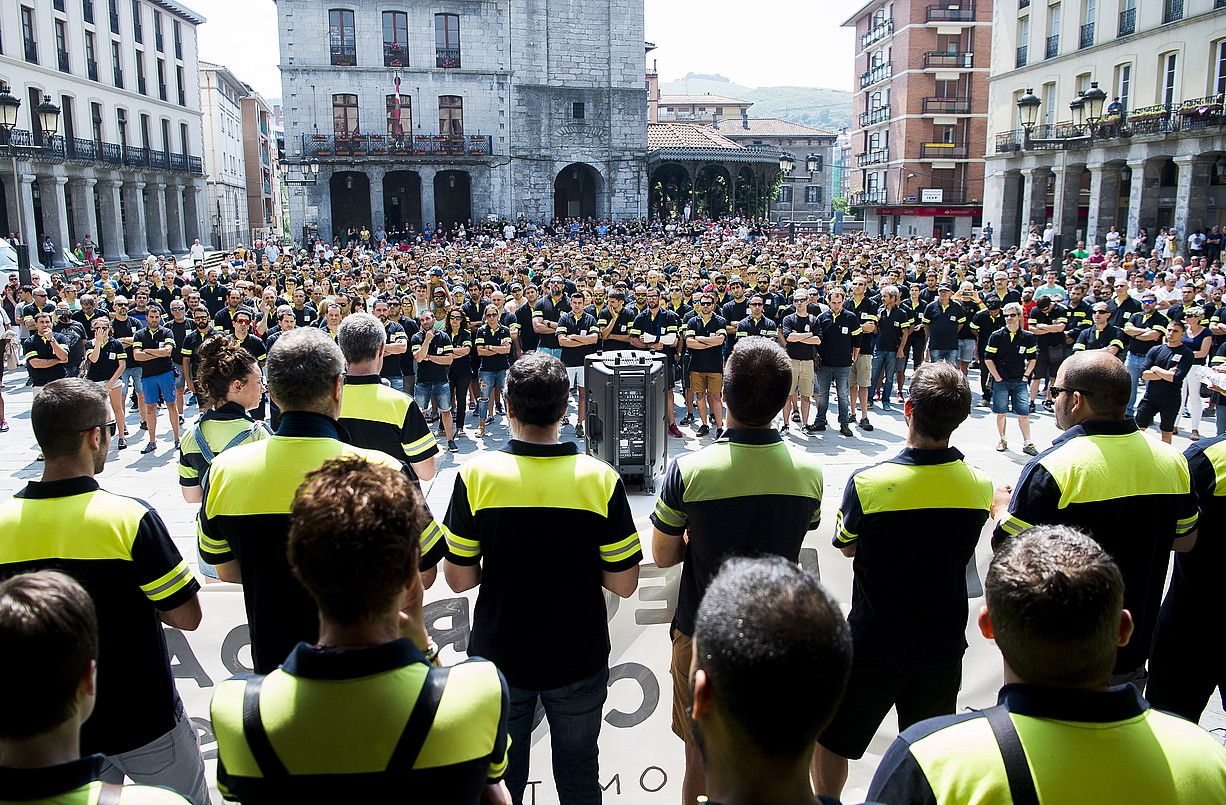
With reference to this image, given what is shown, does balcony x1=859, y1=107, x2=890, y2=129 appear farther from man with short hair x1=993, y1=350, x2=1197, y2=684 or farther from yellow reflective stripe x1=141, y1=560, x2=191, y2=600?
yellow reflective stripe x1=141, y1=560, x2=191, y2=600

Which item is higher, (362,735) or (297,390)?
(297,390)

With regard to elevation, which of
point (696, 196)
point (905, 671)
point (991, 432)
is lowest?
point (991, 432)

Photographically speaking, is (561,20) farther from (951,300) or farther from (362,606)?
(362,606)

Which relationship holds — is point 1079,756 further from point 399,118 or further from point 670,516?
point 399,118

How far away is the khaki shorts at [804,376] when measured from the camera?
1255cm

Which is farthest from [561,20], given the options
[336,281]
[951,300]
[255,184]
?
[255,184]

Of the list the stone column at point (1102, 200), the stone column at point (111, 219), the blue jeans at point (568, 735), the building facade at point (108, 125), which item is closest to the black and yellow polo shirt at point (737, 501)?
the blue jeans at point (568, 735)


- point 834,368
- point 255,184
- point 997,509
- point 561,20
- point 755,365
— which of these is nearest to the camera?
point 755,365

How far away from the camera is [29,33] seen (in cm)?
4009

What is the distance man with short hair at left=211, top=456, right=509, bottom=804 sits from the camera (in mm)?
2086

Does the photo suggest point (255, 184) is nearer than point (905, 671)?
No

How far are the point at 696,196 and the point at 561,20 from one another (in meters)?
11.1

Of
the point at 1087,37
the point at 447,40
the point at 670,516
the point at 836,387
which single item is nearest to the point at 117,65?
the point at 447,40

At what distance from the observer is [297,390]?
3.58 m
